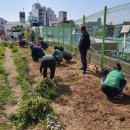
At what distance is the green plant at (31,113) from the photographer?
688cm

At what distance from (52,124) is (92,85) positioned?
14.2 ft

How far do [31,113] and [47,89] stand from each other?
2117 mm

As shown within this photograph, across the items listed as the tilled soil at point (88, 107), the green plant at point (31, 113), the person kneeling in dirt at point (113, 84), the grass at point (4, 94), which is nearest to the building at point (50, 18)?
the grass at point (4, 94)

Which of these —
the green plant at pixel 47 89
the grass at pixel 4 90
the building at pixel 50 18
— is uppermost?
the green plant at pixel 47 89

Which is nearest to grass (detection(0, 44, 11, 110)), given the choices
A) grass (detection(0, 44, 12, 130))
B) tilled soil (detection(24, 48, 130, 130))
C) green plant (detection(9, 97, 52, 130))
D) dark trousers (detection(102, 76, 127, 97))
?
grass (detection(0, 44, 12, 130))

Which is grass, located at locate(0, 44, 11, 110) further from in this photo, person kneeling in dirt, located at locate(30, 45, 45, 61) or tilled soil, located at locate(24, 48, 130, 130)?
person kneeling in dirt, located at locate(30, 45, 45, 61)

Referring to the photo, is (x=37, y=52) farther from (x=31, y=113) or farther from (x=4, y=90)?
(x=31, y=113)

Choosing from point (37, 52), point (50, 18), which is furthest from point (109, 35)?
point (50, 18)

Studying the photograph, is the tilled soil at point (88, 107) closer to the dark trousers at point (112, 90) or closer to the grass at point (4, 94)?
the dark trousers at point (112, 90)

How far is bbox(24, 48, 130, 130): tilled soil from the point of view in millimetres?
6707

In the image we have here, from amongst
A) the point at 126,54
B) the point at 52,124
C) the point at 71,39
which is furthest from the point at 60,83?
the point at 71,39

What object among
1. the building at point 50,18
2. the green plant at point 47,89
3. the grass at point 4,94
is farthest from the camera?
the building at point 50,18

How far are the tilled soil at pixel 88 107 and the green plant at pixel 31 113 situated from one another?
41 centimetres

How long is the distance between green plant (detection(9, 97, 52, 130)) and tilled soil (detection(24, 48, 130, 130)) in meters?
0.41
